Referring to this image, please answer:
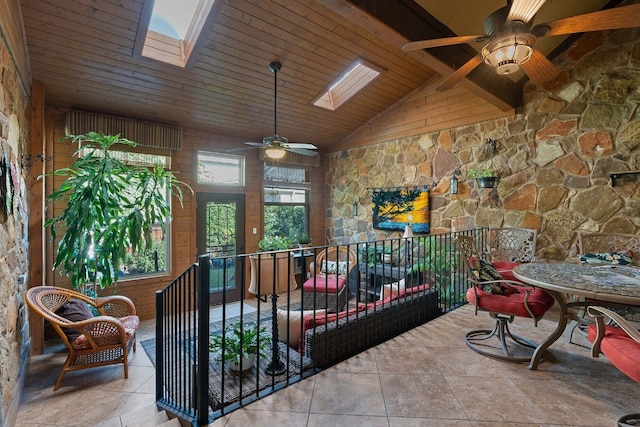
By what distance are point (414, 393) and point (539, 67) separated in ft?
9.01

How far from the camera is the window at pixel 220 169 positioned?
17.1 ft

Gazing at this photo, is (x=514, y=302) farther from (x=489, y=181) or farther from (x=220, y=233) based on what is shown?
(x=220, y=233)

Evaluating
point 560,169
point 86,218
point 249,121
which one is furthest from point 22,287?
point 560,169

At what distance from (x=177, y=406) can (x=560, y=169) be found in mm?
4703

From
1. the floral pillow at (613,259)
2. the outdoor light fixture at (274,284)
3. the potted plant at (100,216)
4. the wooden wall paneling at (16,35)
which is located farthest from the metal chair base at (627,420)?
the wooden wall paneling at (16,35)

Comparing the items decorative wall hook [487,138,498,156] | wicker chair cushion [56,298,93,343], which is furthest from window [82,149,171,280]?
decorative wall hook [487,138,498,156]

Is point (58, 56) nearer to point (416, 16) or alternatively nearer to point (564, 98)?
point (416, 16)

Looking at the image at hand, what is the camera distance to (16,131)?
8.69ft

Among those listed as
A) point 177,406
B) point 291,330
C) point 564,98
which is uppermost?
point 564,98

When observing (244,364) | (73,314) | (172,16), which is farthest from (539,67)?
(73,314)

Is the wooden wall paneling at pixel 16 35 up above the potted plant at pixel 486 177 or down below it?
above

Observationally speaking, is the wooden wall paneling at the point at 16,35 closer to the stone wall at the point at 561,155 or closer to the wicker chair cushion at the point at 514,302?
the wicker chair cushion at the point at 514,302

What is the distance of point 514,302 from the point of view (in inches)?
94.3

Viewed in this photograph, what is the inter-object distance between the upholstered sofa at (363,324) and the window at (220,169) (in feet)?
11.6
